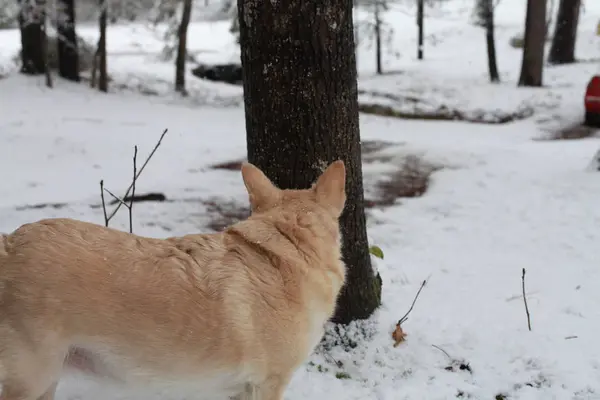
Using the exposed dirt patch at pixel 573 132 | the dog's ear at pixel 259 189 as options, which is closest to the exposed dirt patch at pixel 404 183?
the dog's ear at pixel 259 189

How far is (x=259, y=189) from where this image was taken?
9.32 feet

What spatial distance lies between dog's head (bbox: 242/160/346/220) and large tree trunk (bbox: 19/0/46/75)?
17.0m

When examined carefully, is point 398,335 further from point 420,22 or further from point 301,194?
point 420,22

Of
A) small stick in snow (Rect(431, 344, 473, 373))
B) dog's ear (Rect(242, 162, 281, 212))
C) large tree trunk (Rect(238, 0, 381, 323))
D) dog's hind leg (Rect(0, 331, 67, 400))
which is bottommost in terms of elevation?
small stick in snow (Rect(431, 344, 473, 373))

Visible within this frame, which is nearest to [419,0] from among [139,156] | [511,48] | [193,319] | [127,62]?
[511,48]

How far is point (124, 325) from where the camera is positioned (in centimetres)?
221

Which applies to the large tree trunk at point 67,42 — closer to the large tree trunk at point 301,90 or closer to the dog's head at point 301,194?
the large tree trunk at point 301,90

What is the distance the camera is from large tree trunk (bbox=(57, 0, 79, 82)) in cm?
1819

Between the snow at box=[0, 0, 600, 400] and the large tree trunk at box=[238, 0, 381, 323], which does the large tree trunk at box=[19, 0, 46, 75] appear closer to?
the snow at box=[0, 0, 600, 400]

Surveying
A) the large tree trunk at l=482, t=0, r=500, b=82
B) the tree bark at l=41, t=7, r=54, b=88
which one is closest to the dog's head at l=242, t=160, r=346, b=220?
the tree bark at l=41, t=7, r=54, b=88

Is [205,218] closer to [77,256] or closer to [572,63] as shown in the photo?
[77,256]

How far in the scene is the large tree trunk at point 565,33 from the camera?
70.4 ft

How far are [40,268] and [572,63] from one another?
25.2 meters

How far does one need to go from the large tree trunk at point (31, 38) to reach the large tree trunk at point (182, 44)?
15.0 feet
